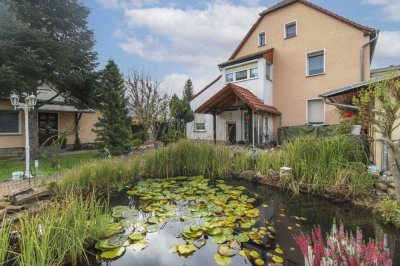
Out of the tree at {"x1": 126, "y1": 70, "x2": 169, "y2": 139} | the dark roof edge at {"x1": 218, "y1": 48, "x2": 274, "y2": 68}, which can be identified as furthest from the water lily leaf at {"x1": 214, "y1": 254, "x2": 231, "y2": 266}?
the dark roof edge at {"x1": 218, "y1": 48, "x2": 274, "y2": 68}

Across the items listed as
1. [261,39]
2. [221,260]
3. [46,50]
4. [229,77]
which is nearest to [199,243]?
[221,260]

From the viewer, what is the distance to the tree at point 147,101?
48.8 feet

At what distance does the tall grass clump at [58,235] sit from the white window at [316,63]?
13835mm

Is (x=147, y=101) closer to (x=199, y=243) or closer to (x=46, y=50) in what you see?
(x=46, y=50)

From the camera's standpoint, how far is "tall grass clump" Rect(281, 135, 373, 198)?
5.55 m

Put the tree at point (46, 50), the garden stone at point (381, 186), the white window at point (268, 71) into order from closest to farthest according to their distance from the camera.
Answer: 1. the garden stone at point (381, 186)
2. the tree at point (46, 50)
3. the white window at point (268, 71)

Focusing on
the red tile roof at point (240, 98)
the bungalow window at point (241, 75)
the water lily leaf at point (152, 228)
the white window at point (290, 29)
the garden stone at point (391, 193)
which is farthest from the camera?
the bungalow window at point (241, 75)

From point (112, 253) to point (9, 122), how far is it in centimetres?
1376

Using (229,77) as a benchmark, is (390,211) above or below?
below

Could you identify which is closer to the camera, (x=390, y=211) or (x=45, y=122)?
(x=390, y=211)

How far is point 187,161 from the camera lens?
8297 millimetres

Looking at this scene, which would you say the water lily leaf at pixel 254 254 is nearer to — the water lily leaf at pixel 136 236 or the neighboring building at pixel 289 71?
the water lily leaf at pixel 136 236

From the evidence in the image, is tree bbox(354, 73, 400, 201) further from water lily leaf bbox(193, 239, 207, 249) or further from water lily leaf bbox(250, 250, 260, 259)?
water lily leaf bbox(193, 239, 207, 249)

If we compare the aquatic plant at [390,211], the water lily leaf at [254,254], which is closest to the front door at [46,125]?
the water lily leaf at [254,254]
